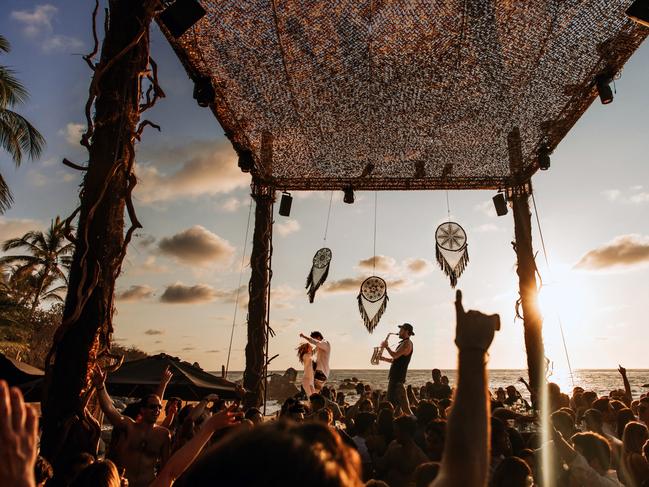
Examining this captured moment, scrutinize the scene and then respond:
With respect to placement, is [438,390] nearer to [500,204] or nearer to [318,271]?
[318,271]

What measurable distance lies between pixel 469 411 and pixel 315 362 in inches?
374

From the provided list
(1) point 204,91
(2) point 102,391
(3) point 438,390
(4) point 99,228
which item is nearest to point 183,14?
(1) point 204,91

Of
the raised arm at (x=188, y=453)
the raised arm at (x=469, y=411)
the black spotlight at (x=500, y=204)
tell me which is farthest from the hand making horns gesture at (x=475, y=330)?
the black spotlight at (x=500, y=204)

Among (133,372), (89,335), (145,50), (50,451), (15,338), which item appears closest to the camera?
(50,451)

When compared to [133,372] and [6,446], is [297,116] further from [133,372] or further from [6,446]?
[6,446]

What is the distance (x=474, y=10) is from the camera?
6102mm

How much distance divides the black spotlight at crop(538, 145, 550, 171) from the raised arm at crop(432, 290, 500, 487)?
29.9ft

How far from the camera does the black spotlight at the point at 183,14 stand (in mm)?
5309

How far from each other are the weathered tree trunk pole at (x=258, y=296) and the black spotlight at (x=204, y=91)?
334 cm

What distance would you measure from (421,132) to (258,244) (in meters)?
4.13

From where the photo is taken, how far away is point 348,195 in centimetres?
1091

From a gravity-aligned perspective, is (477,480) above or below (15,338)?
below

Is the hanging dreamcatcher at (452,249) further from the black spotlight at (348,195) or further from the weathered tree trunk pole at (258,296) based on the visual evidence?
the weathered tree trunk pole at (258,296)

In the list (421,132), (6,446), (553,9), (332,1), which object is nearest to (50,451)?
(6,446)
